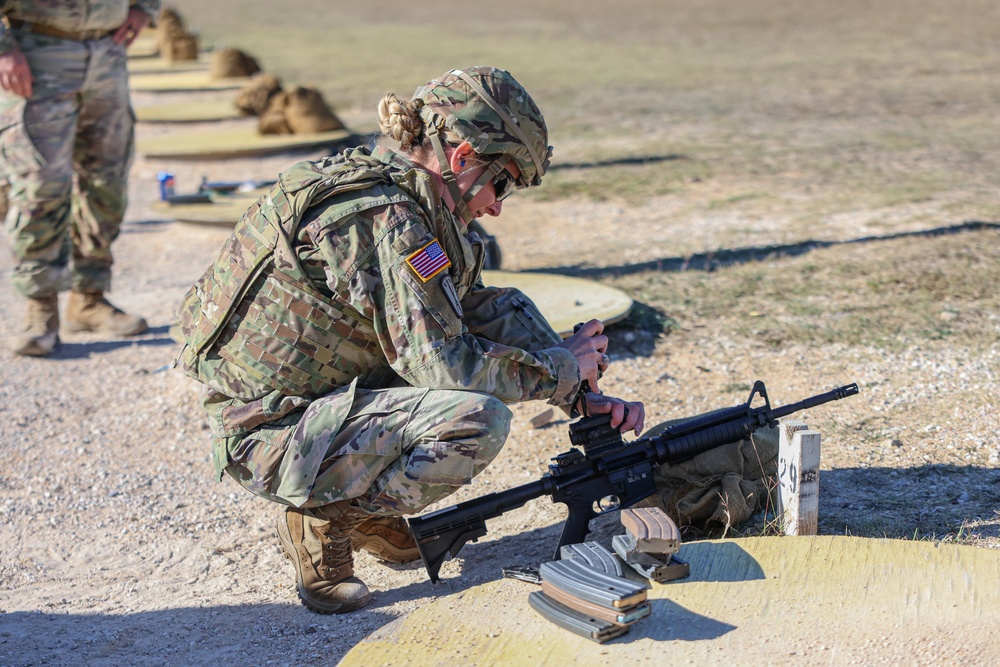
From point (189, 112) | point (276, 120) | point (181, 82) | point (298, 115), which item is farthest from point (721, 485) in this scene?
point (181, 82)

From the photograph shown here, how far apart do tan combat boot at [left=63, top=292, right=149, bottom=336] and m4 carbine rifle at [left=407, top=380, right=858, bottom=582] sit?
320 centimetres

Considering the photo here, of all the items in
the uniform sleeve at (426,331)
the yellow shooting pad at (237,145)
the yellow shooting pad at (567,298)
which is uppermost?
the uniform sleeve at (426,331)

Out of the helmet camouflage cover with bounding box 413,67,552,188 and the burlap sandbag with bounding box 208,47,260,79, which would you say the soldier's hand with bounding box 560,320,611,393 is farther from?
the burlap sandbag with bounding box 208,47,260,79

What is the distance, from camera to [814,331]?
5.06 m

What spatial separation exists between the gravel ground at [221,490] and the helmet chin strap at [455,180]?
112cm

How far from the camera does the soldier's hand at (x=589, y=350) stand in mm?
3109

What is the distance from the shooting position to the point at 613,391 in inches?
182

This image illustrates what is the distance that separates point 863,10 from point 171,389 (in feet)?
65.3

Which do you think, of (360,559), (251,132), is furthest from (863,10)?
(360,559)

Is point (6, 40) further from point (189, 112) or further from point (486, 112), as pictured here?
point (189, 112)

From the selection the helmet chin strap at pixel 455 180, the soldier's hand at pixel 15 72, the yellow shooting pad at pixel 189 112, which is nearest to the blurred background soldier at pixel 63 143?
the soldier's hand at pixel 15 72

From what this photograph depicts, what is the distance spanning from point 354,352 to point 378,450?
0.92ft

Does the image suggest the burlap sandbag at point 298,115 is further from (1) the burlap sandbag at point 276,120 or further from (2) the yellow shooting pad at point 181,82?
(2) the yellow shooting pad at point 181,82

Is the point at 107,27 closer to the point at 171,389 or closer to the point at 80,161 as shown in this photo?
the point at 80,161
